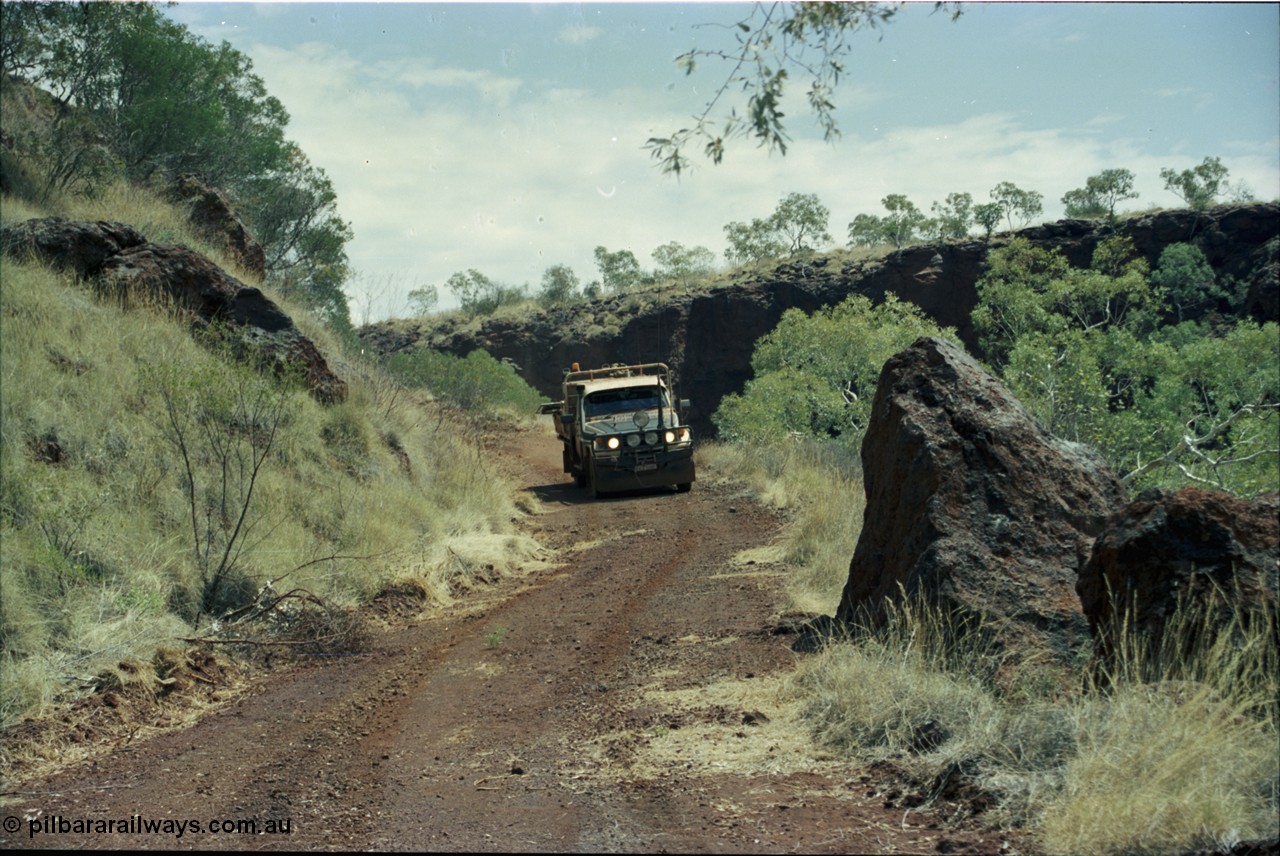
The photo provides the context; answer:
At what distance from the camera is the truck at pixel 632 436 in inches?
760

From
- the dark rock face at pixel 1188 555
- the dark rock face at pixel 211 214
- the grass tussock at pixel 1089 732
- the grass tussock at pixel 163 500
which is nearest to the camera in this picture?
the grass tussock at pixel 1089 732

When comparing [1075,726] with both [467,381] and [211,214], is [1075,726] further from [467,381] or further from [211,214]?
[467,381]

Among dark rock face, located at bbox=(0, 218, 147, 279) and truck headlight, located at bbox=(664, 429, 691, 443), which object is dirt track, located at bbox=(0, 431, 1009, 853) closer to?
dark rock face, located at bbox=(0, 218, 147, 279)

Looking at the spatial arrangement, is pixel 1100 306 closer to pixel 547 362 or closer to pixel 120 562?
pixel 547 362

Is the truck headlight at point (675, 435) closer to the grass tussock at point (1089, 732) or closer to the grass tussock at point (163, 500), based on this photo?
the grass tussock at point (163, 500)

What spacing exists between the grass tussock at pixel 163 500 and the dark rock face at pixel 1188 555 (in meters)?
6.09

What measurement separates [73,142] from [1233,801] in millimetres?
18577

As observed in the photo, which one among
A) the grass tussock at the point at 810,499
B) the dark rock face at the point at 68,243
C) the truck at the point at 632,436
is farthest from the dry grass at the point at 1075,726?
the truck at the point at 632,436

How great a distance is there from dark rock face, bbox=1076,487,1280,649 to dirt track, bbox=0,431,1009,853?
1.34m

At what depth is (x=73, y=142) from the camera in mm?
17203

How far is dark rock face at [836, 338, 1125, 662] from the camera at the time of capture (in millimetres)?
5684

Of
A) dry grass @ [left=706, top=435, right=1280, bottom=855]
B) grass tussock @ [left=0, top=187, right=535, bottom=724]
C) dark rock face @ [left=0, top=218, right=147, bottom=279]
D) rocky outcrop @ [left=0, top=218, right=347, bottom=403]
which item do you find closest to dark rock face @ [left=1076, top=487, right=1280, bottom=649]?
dry grass @ [left=706, top=435, right=1280, bottom=855]

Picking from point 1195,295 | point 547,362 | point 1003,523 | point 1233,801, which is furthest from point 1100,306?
point 1233,801

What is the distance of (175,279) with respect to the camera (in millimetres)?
14469
